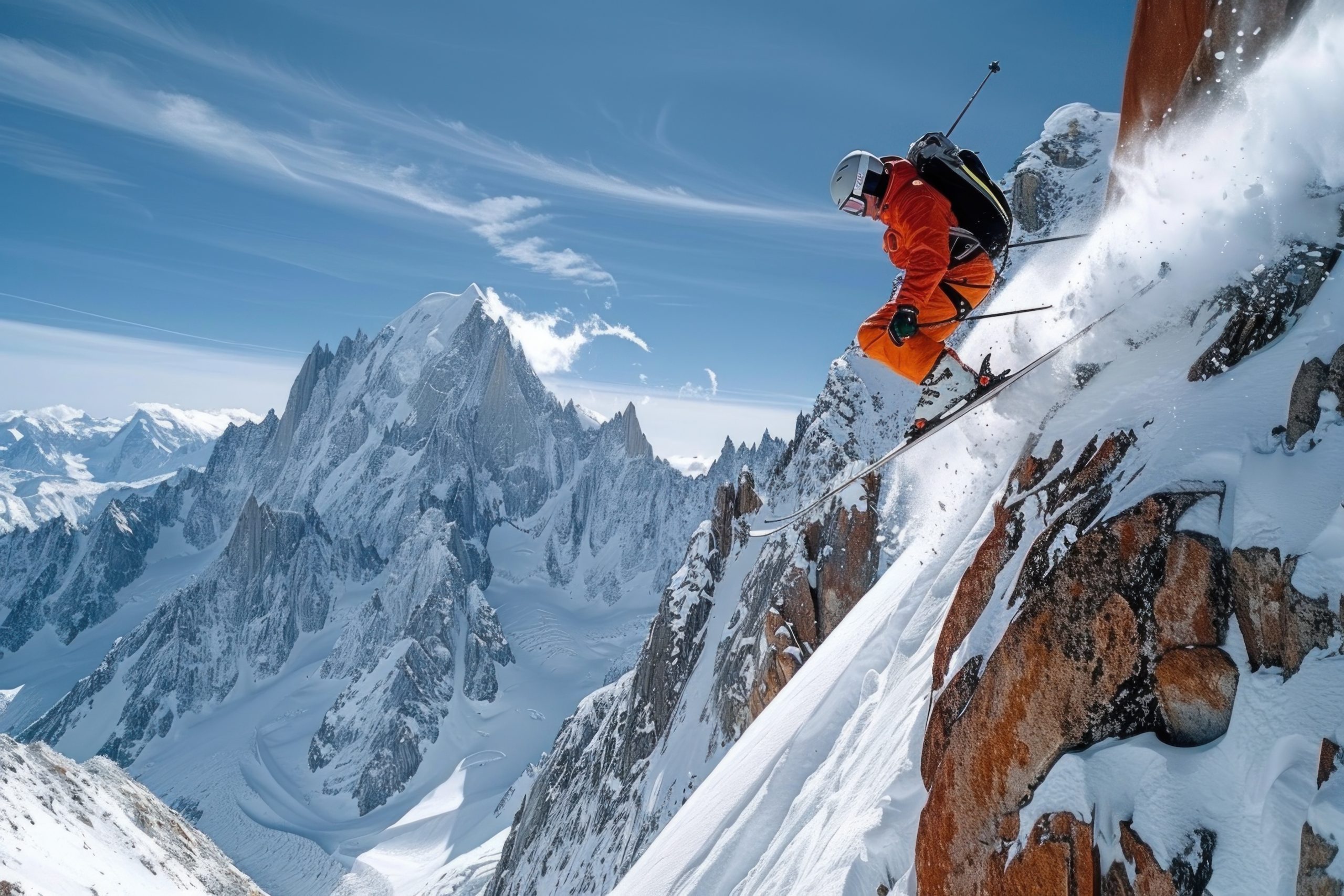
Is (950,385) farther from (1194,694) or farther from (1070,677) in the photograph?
(1194,694)

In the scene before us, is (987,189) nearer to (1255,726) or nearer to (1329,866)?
(1255,726)

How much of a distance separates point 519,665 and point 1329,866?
19835 centimetres

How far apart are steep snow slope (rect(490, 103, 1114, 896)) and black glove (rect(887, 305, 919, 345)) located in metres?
22.8

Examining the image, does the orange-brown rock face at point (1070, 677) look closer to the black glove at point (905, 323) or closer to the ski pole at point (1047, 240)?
the black glove at point (905, 323)

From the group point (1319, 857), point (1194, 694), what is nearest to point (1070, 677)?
point (1194, 694)

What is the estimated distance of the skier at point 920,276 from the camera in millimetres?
7105

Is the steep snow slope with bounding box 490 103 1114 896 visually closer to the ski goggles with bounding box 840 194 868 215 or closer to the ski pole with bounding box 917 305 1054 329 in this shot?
the ski pole with bounding box 917 305 1054 329

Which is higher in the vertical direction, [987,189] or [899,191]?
[987,189]

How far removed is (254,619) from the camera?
7633 inches

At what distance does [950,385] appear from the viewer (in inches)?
Answer: 304

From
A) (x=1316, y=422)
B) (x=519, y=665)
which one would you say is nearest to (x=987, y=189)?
(x=1316, y=422)

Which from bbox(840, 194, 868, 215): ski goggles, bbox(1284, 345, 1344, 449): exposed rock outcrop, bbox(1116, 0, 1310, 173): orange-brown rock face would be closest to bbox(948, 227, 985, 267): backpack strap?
bbox(840, 194, 868, 215): ski goggles

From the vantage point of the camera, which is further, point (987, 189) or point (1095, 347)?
point (987, 189)

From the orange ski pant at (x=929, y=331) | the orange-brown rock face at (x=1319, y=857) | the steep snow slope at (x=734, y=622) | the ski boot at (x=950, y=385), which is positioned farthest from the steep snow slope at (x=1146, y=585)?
the steep snow slope at (x=734, y=622)
